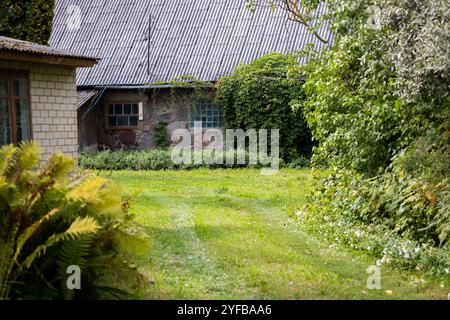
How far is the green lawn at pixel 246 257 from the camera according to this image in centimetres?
633

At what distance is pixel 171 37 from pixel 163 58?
1.18 m

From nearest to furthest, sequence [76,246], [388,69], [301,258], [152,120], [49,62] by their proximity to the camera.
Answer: [76,246]
[301,258]
[388,69]
[49,62]
[152,120]

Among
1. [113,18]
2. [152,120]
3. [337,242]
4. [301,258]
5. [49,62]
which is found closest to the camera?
[301,258]

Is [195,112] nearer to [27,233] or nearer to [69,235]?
[69,235]

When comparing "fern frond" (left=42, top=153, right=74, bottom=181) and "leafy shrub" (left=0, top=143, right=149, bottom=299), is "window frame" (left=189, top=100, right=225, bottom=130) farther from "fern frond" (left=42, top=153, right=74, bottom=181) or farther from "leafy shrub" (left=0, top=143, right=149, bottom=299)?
"fern frond" (left=42, top=153, right=74, bottom=181)

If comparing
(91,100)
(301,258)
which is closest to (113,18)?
(91,100)

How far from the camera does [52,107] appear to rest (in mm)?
10672

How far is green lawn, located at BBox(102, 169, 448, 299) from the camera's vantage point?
6.33m

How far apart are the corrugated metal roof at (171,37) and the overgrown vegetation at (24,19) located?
8.42m

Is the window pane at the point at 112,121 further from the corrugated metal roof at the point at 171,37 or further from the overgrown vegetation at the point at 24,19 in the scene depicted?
the overgrown vegetation at the point at 24,19

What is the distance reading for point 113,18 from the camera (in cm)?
2522

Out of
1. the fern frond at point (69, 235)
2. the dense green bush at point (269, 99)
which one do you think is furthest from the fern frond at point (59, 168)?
the dense green bush at point (269, 99)
